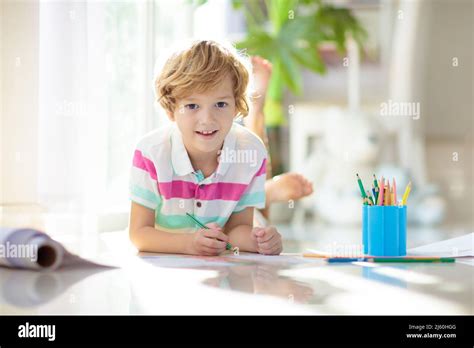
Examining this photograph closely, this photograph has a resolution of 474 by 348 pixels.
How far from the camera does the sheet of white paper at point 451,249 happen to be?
1.44m

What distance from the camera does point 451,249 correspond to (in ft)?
4.86

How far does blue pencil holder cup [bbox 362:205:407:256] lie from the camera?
1380 millimetres

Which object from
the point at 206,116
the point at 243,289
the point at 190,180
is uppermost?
the point at 206,116

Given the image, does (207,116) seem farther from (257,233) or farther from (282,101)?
(282,101)

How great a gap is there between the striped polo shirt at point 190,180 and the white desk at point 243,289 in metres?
0.20

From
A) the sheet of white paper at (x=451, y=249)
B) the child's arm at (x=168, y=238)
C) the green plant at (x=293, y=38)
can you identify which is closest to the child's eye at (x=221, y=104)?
the child's arm at (x=168, y=238)

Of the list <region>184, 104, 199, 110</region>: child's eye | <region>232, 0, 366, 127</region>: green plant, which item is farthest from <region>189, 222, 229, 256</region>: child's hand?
<region>232, 0, 366, 127</region>: green plant

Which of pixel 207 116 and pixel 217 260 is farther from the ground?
pixel 207 116

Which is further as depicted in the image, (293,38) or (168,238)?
(293,38)

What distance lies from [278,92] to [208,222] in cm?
153

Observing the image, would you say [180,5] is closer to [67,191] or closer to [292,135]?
[67,191]

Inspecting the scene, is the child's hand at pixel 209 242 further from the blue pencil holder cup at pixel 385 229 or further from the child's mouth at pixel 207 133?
the blue pencil holder cup at pixel 385 229

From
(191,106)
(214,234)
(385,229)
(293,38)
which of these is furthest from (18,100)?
(293,38)

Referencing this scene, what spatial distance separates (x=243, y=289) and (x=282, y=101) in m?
2.99
